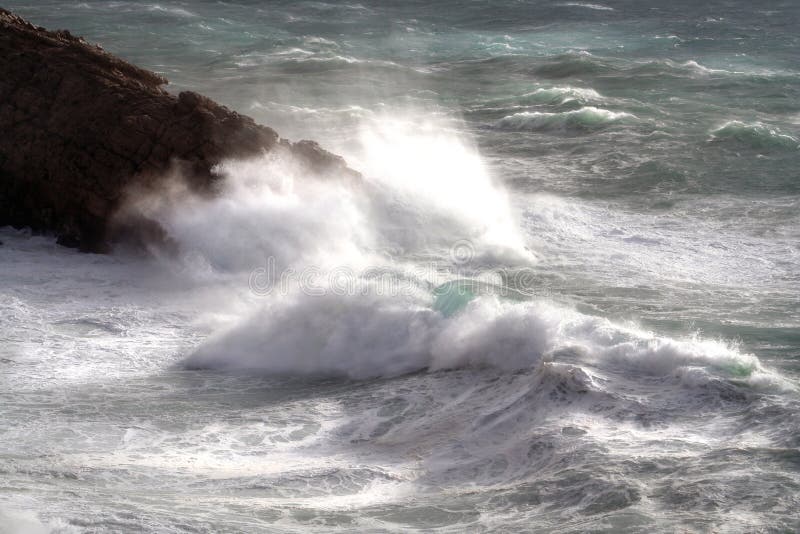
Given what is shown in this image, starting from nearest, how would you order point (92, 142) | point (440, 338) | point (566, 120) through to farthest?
point (440, 338) → point (92, 142) → point (566, 120)

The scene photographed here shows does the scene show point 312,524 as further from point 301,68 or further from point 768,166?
point 301,68

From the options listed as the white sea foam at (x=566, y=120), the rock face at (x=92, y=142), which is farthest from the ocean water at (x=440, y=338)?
the rock face at (x=92, y=142)

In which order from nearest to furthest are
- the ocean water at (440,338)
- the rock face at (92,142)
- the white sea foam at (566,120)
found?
the ocean water at (440,338) < the rock face at (92,142) < the white sea foam at (566,120)

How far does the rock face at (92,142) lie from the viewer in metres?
15.6

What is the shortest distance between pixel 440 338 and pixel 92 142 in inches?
266

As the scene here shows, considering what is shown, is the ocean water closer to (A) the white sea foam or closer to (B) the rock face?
(A) the white sea foam

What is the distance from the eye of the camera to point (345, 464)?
944cm

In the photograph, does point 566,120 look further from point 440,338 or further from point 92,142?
point 440,338

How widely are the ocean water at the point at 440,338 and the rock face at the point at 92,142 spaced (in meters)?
0.37

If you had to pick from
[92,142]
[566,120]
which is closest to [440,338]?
[92,142]

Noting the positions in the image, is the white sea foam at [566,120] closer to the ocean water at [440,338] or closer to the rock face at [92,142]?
the ocean water at [440,338]

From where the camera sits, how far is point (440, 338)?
11883 millimetres

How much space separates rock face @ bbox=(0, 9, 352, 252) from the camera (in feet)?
51.1

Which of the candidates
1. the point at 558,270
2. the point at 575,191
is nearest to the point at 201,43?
the point at 575,191
